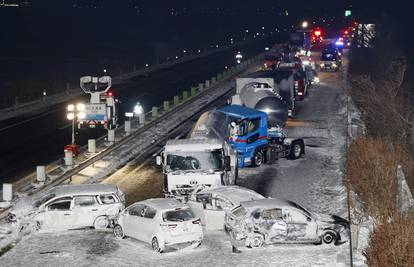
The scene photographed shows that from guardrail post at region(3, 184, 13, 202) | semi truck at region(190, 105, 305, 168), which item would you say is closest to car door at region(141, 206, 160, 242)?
guardrail post at region(3, 184, 13, 202)

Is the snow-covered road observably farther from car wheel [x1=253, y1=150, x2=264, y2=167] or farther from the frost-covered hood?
the frost-covered hood

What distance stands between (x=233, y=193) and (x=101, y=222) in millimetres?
4399

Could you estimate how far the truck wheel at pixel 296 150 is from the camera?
1283 inches

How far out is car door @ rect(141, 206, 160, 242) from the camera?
19391 mm

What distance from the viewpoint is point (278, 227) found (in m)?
19.5

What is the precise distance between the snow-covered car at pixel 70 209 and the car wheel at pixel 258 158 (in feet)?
33.5

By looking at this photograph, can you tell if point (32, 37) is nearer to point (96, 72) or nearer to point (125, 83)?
point (96, 72)

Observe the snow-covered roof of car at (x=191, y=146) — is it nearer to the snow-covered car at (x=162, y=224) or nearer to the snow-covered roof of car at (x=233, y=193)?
the snow-covered roof of car at (x=233, y=193)

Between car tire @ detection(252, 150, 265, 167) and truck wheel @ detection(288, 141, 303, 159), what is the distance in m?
1.95

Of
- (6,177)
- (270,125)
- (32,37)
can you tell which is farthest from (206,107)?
(32,37)

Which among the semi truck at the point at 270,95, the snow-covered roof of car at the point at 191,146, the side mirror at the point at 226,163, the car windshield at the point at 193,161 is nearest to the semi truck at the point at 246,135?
the side mirror at the point at 226,163

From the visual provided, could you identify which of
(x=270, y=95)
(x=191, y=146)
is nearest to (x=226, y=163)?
(x=191, y=146)

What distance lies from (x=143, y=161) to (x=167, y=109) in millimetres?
15991

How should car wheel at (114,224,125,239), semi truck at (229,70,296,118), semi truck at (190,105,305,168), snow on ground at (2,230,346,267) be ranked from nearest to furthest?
snow on ground at (2,230,346,267) → car wheel at (114,224,125,239) → semi truck at (190,105,305,168) → semi truck at (229,70,296,118)
